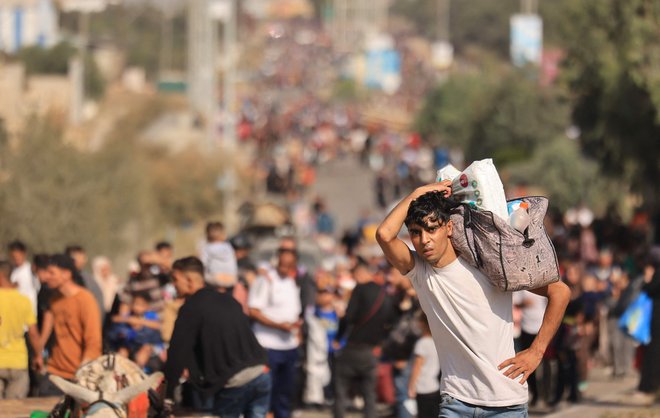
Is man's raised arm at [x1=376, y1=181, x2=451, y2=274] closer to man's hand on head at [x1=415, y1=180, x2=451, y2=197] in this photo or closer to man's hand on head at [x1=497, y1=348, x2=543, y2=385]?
man's hand on head at [x1=415, y1=180, x2=451, y2=197]

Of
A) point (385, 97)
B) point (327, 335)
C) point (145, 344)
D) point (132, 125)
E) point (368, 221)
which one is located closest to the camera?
point (145, 344)

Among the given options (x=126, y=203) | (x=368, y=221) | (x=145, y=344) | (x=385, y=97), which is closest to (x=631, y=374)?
(x=145, y=344)

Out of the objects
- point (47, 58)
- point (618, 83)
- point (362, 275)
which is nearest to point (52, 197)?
point (618, 83)

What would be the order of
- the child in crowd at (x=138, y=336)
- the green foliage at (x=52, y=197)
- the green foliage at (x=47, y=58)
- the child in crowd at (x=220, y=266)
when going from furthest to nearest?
the green foliage at (x=47, y=58) → the green foliage at (x=52, y=197) → the child in crowd at (x=138, y=336) → the child in crowd at (x=220, y=266)

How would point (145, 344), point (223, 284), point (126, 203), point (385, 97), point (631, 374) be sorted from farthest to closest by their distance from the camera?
1. point (385, 97)
2. point (126, 203)
3. point (631, 374)
4. point (145, 344)
5. point (223, 284)

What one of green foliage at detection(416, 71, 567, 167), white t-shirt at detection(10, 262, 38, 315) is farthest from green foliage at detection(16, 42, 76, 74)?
white t-shirt at detection(10, 262, 38, 315)

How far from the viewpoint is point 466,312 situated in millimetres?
7141

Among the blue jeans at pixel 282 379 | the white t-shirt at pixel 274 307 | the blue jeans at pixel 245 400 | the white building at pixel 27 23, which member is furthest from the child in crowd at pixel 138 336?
the white building at pixel 27 23

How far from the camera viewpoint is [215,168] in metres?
48.0

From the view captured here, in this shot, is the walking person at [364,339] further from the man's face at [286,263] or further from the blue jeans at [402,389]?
the man's face at [286,263]

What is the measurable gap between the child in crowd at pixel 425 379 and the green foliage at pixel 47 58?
170 feet

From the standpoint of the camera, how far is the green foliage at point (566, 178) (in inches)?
1549

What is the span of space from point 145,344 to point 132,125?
33.1 meters

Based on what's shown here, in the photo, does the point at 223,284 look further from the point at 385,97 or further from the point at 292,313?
the point at 385,97
